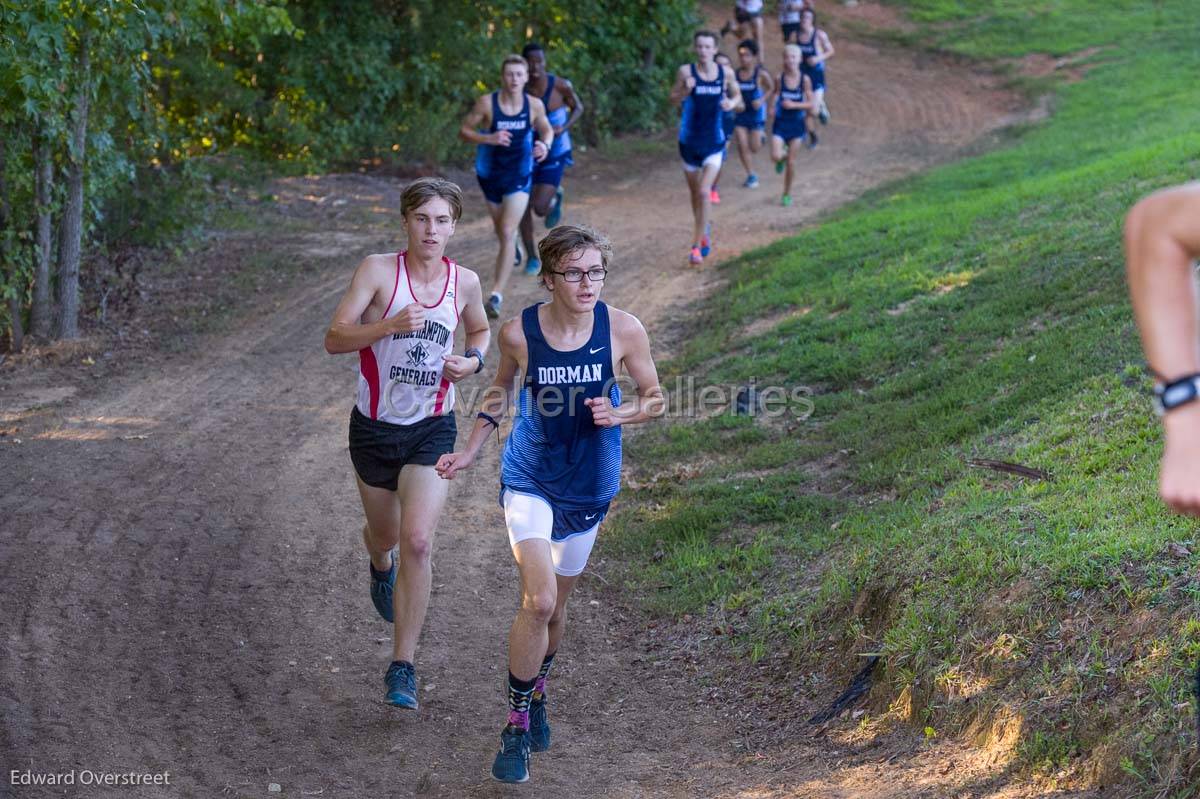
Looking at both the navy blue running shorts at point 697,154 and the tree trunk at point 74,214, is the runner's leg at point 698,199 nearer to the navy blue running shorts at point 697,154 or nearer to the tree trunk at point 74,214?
the navy blue running shorts at point 697,154

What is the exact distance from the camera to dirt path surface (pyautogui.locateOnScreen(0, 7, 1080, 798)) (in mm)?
5082

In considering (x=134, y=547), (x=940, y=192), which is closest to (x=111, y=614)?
(x=134, y=547)

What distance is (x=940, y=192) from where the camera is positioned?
15750 millimetres

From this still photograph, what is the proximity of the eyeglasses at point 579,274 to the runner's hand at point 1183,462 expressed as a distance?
9.89 ft

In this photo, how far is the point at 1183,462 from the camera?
197 centimetres

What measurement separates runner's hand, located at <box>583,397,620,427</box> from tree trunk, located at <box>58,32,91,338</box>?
710cm

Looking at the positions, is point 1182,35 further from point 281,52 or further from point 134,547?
point 134,547

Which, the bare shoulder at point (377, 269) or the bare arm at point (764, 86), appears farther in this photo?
the bare arm at point (764, 86)

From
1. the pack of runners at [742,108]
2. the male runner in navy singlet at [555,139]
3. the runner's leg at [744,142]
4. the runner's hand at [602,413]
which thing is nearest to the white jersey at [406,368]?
the runner's hand at [602,413]

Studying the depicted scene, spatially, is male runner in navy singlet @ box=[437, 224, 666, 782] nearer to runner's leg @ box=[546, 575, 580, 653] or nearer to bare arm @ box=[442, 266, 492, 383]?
runner's leg @ box=[546, 575, 580, 653]

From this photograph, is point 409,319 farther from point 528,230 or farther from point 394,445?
point 528,230

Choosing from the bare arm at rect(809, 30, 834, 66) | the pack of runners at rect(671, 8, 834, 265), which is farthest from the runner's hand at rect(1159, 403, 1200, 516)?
the bare arm at rect(809, 30, 834, 66)

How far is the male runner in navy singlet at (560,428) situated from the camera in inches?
191

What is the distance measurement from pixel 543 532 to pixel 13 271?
728 centimetres
